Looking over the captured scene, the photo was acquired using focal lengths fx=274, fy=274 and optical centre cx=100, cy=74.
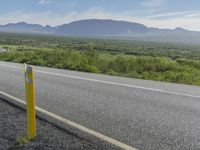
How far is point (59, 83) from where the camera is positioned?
28.1ft

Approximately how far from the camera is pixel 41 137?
12.9 ft

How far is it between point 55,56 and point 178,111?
1466 cm

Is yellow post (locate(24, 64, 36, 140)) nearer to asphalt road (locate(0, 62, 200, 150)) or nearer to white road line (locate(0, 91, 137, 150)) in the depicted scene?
white road line (locate(0, 91, 137, 150))

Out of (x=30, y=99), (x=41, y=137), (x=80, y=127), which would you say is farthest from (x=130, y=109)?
(x=30, y=99)

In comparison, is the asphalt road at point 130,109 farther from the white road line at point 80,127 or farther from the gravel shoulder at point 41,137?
the gravel shoulder at point 41,137

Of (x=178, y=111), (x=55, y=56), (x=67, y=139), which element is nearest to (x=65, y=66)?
(x=55, y=56)

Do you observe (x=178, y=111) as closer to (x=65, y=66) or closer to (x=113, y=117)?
(x=113, y=117)

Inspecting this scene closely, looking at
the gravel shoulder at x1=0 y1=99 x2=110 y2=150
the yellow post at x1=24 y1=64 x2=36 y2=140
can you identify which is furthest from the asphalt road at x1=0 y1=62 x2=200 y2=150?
the yellow post at x1=24 y1=64 x2=36 y2=140

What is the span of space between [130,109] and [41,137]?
2052mm

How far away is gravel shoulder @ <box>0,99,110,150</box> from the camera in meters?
3.61

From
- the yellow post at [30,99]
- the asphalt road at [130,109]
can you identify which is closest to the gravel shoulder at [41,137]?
the yellow post at [30,99]

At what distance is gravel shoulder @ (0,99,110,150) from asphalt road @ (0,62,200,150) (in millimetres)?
483

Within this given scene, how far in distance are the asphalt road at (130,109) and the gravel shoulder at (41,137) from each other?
1.58 feet

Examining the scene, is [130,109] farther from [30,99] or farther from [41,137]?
[30,99]
